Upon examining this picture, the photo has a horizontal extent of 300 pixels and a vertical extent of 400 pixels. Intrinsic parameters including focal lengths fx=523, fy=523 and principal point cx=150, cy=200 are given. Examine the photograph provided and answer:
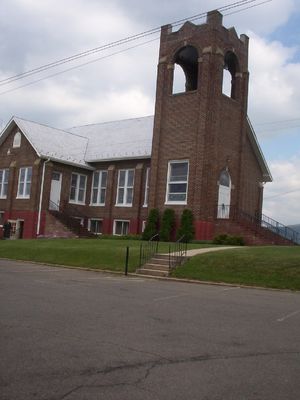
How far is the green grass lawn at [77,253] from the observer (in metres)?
21.2

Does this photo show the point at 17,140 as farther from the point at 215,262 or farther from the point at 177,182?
the point at 215,262

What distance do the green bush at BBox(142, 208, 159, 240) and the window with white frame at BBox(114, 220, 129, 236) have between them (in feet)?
16.8

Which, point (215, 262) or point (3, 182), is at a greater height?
point (3, 182)

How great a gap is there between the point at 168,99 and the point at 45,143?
10717 mm

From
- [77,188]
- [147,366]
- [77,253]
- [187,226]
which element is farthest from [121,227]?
[147,366]

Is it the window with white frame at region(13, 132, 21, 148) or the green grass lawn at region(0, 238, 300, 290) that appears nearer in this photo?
the green grass lawn at region(0, 238, 300, 290)

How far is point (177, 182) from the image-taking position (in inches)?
1239

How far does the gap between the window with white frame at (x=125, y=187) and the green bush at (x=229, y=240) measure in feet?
31.0

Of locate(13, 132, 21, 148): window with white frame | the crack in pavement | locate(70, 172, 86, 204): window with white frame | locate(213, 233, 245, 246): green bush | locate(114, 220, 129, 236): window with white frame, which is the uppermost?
locate(13, 132, 21, 148): window with white frame

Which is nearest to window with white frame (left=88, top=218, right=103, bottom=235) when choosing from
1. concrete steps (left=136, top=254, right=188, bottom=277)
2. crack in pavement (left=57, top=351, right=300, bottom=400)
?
concrete steps (left=136, top=254, right=188, bottom=277)

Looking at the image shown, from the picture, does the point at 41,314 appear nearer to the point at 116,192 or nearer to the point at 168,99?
the point at 168,99

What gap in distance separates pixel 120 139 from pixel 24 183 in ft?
25.5

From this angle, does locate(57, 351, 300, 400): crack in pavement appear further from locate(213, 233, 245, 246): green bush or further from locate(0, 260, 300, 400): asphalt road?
locate(213, 233, 245, 246): green bush

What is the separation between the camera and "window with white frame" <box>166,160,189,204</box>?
1224 inches
